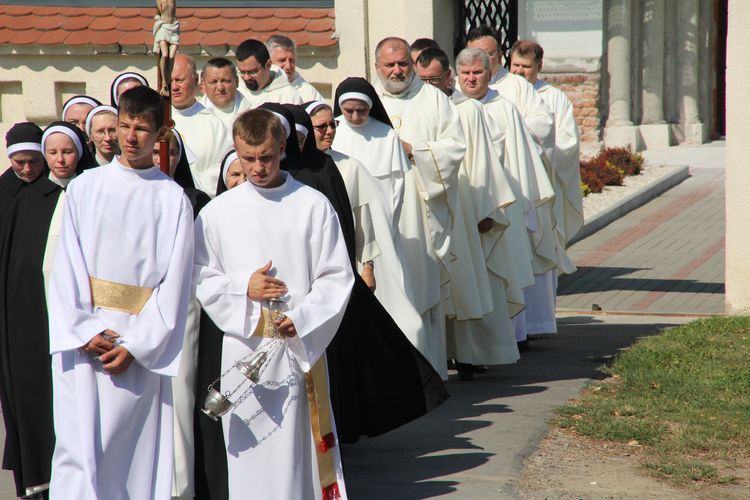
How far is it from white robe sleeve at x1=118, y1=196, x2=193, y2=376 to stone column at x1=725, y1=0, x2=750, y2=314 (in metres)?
6.56

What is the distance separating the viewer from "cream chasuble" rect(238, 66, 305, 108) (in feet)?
34.0

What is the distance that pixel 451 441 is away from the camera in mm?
7770

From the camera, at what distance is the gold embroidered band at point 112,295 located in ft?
18.4

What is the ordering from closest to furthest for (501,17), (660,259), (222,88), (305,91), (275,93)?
(222,88), (275,93), (305,91), (501,17), (660,259)

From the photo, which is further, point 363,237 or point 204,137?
point 204,137

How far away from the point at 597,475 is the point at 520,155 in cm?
376

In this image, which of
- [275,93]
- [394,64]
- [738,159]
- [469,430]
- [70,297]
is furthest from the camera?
[738,159]

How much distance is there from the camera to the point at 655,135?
77.4 ft

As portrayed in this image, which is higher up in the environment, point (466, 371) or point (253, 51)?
→ point (253, 51)

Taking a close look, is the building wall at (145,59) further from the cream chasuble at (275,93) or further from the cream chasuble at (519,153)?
the cream chasuble at (519,153)

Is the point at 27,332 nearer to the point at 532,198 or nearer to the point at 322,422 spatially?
the point at 322,422

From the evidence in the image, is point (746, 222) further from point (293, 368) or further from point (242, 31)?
point (293, 368)

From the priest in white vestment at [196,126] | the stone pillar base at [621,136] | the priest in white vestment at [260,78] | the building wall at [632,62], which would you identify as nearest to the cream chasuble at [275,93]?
the priest in white vestment at [260,78]

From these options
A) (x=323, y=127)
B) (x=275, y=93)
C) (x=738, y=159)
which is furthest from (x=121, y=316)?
(x=738, y=159)
